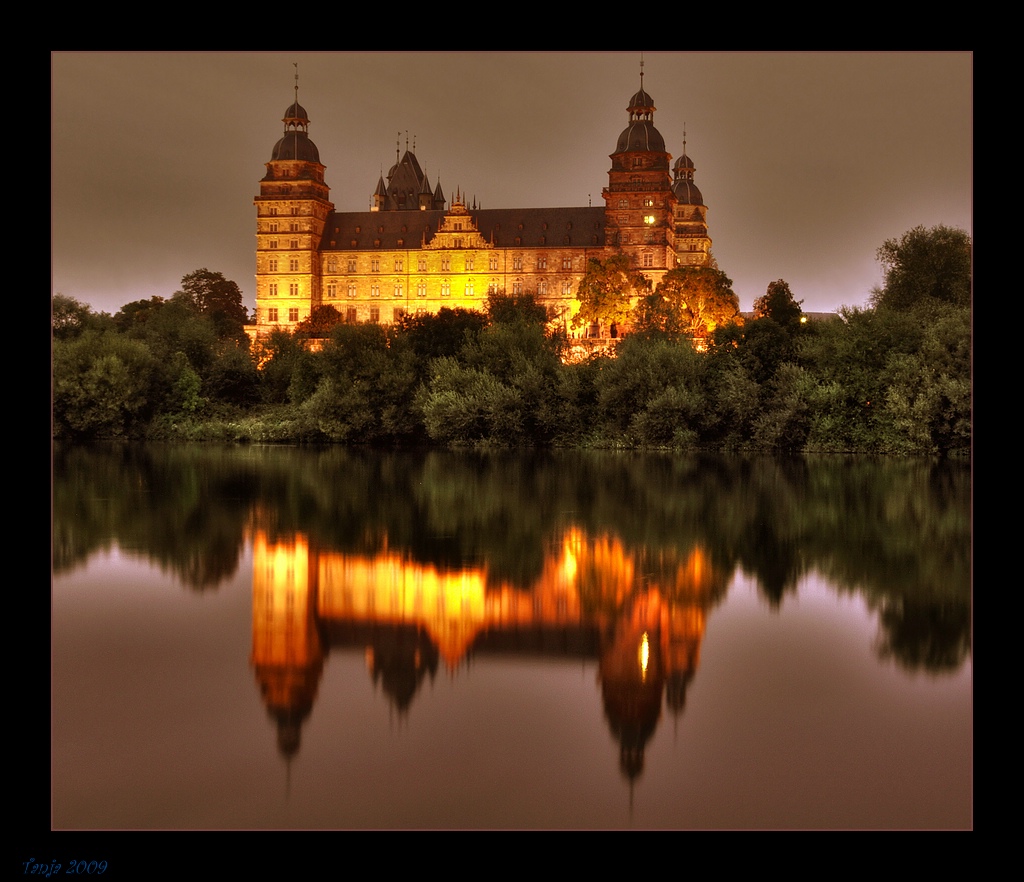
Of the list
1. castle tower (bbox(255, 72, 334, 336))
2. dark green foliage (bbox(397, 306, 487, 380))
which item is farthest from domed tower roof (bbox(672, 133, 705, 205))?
dark green foliage (bbox(397, 306, 487, 380))

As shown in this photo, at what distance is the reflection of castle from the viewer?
22.3 feet

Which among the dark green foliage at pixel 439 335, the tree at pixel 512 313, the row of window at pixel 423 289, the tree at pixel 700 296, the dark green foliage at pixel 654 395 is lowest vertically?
the dark green foliage at pixel 654 395

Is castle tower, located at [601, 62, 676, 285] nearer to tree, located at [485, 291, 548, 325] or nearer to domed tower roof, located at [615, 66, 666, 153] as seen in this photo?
domed tower roof, located at [615, 66, 666, 153]

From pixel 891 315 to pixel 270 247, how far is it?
69437 millimetres

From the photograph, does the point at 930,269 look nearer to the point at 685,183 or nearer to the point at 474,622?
the point at 474,622

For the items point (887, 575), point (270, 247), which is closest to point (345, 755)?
point (887, 575)

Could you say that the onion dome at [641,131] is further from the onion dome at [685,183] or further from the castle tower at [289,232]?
the castle tower at [289,232]

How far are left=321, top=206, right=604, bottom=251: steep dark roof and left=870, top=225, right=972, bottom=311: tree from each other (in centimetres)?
3956

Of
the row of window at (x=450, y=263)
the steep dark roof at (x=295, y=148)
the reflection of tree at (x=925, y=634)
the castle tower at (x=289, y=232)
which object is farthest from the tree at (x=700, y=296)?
the reflection of tree at (x=925, y=634)

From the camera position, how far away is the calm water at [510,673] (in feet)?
17.0

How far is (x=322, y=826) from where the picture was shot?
15.8 feet

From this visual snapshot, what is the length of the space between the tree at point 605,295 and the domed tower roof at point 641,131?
21992 millimetres

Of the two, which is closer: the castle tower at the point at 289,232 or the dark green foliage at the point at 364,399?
the dark green foliage at the point at 364,399
